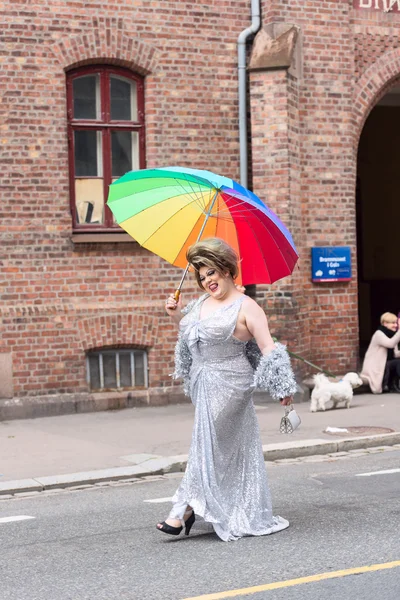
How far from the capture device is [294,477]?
30.7 feet

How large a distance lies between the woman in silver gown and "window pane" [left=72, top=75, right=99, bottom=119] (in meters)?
7.52

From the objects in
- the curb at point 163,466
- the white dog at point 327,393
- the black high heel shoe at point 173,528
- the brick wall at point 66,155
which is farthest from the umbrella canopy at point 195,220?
the brick wall at point 66,155

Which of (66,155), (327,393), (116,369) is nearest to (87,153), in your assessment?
(66,155)

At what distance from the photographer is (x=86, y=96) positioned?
13.9m

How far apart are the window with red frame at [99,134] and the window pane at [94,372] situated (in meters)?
1.67

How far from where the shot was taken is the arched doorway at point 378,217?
78.4 feet

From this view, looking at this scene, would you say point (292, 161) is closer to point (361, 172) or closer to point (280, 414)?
point (280, 414)

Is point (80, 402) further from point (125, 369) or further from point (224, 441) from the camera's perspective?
point (224, 441)

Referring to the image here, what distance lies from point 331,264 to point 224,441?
27.8 feet

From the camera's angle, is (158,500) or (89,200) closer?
(158,500)

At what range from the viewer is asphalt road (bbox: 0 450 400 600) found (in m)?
5.71

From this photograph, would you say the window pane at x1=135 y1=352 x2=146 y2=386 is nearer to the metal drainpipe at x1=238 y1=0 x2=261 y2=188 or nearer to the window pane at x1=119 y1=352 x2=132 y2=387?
the window pane at x1=119 y1=352 x2=132 y2=387

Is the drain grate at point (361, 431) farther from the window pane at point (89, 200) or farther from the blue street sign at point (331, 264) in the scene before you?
the window pane at point (89, 200)

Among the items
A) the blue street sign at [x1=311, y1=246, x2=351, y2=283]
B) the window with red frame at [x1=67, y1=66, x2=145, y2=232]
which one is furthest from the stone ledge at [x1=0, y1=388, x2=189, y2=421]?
the blue street sign at [x1=311, y1=246, x2=351, y2=283]
